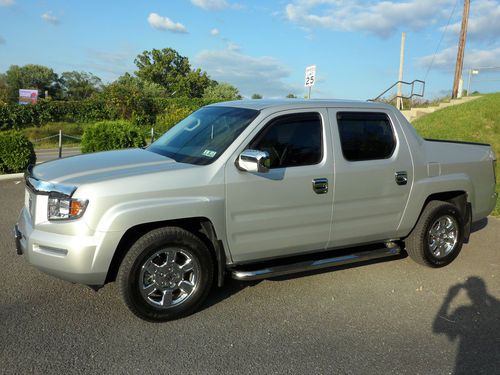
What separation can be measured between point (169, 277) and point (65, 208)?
3.28 ft

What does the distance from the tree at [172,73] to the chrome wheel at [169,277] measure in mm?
69676

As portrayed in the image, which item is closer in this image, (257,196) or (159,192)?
(159,192)

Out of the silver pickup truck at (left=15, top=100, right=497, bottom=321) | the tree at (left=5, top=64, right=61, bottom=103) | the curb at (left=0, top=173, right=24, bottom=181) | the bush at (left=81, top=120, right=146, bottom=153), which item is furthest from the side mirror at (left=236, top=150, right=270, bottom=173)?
the tree at (left=5, top=64, right=61, bottom=103)

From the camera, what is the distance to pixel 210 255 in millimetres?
3857

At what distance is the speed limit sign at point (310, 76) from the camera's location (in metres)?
13.1

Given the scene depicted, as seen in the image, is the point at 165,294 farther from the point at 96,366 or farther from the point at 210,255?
the point at 96,366

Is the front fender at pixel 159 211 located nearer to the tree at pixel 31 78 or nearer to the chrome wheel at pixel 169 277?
the chrome wheel at pixel 169 277

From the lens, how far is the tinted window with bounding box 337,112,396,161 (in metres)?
4.45

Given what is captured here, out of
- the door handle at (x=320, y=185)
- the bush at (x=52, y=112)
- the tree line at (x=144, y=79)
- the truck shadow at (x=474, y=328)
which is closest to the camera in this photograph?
the truck shadow at (x=474, y=328)

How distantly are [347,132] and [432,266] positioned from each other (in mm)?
1977

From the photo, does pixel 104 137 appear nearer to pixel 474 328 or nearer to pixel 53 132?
pixel 474 328

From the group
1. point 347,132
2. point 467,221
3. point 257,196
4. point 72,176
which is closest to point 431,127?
point 467,221

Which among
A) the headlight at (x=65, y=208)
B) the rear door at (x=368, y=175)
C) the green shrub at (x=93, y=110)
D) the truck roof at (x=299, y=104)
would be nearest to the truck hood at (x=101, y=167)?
the headlight at (x=65, y=208)

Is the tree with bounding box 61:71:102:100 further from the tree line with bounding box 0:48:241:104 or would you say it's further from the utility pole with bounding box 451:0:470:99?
the utility pole with bounding box 451:0:470:99
